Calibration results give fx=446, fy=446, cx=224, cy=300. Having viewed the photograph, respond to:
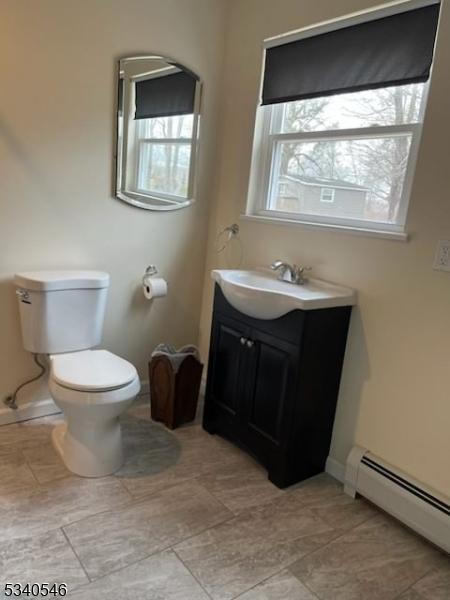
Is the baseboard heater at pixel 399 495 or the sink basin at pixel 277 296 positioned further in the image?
the sink basin at pixel 277 296

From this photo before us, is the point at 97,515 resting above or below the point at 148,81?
below

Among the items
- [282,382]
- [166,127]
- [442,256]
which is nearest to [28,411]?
[282,382]

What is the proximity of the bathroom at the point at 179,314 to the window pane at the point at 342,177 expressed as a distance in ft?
0.44

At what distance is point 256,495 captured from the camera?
1948 mm

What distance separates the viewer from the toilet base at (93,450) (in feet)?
6.42

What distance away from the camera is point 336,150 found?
2.15 meters

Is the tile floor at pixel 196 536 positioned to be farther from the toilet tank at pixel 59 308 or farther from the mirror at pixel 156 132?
the mirror at pixel 156 132

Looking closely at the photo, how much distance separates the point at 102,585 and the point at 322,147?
204 centimetres

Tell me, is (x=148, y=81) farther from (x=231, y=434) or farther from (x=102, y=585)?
(x=102, y=585)

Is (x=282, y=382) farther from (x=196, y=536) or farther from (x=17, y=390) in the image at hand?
(x=17, y=390)

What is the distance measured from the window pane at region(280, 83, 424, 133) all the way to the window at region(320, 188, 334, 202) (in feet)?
0.96

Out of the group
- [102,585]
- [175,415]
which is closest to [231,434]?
[175,415]

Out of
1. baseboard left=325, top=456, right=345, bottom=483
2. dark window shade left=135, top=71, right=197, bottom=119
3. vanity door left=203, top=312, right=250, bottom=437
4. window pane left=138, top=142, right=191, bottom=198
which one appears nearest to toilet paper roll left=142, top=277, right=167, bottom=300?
vanity door left=203, top=312, right=250, bottom=437

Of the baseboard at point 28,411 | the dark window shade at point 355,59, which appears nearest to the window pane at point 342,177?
the dark window shade at point 355,59
